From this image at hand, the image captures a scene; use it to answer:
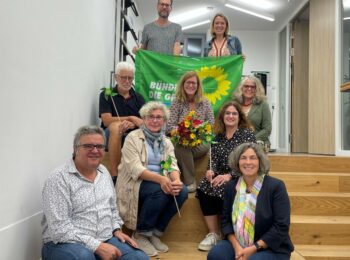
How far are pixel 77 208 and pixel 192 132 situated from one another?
4.37 feet

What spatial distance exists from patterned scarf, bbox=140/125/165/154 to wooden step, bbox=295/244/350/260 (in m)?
1.26

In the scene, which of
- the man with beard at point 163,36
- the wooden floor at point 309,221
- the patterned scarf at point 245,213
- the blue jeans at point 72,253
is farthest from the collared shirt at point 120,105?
the blue jeans at point 72,253

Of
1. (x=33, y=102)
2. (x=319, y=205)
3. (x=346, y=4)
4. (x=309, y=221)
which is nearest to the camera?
(x=33, y=102)

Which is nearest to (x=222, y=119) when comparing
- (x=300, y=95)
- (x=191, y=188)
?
(x=191, y=188)

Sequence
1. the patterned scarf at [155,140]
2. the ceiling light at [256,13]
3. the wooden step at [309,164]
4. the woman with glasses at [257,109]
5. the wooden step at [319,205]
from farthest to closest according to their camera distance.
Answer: the ceiling light at [256,13]
the wooden step at [309,164]
the woman with glasses at [257,109]
the wooden step at [319,205]
the patterned scarf at [155,140]

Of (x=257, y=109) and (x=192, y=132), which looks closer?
(x=192, y=132)

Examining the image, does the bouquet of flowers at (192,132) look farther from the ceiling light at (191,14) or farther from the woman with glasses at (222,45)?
the ceiling light at (191,14)

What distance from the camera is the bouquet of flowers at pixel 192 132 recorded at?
3.10 metres

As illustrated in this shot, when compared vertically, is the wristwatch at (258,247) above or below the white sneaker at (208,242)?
above

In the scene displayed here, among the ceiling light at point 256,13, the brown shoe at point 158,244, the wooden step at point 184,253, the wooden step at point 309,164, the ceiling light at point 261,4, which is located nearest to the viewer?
the wooden step at point 184,253

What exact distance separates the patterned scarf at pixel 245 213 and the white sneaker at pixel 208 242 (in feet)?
1.65

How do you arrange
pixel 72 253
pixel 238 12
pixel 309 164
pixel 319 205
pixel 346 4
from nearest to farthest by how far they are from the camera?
pixel 72 253 < pixel 319 205 < pixel 309 164 < pixel 346 4 < pixel 238 12

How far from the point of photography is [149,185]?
2.74m

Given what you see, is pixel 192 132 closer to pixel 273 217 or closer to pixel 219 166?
pixel 219 166
